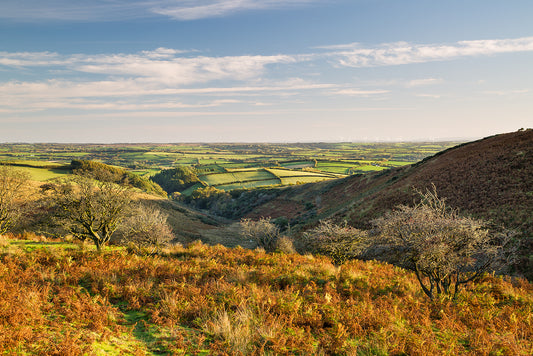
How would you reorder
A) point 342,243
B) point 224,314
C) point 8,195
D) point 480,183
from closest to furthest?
point 224,314
point 342,243
point 8,195
point 480,183

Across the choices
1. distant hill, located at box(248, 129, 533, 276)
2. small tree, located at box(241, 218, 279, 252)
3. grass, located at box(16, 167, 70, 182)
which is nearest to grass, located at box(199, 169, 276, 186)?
grass, located at box(16, 167, 70, 182)

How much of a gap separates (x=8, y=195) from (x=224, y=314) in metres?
26.5

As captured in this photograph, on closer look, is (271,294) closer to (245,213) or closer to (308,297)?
(308,297)

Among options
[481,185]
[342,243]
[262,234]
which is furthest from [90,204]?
[481,185]

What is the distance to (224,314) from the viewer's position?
745 cm

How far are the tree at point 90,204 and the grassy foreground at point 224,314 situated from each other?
562 centimetres

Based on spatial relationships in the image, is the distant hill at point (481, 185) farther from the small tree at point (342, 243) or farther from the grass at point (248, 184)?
the grass at point (248, 184)

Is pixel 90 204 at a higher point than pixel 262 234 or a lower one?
higher

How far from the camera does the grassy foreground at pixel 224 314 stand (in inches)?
255

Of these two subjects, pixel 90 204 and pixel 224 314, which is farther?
pixel 90 204

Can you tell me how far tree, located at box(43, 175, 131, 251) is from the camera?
17359 mm

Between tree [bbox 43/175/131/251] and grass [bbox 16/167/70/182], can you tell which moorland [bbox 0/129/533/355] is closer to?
tree [bbox 43/175/131/251]

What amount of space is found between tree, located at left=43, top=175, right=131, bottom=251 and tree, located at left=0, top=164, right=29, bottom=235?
8.19 meters

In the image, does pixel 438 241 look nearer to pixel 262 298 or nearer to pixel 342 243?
pixel 262 298
